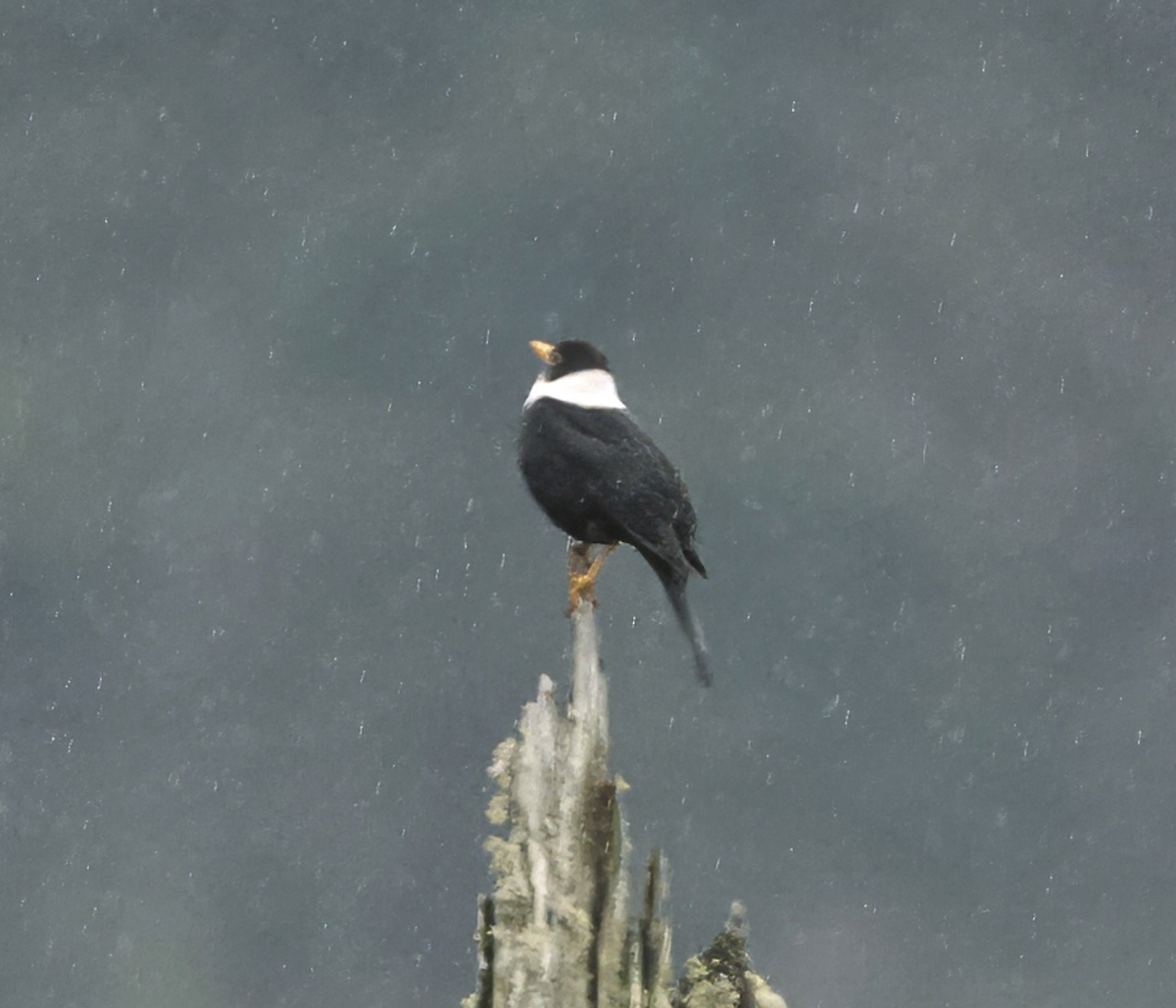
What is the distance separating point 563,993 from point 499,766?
195cm

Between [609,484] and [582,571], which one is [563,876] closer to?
[582,571]

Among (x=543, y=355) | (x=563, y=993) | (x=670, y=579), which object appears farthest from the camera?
(x=543, y=355)

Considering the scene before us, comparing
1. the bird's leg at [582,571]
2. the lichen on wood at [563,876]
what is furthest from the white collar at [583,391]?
the lichen on wood at [563,876]

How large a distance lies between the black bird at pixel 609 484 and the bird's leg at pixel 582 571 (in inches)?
1.6

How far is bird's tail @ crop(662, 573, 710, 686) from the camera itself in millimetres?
17109

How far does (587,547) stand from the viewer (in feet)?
60.5

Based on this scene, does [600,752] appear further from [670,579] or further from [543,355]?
[543,355]

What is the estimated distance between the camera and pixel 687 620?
1797cm

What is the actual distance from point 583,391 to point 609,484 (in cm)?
144

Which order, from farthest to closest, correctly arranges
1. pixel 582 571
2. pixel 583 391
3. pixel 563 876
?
pixel 583 391 → pixel 582 571 → pixel 563 876

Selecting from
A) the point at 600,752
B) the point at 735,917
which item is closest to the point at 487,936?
the point at 600,752

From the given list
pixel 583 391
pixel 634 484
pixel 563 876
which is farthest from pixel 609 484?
pixel 563 876

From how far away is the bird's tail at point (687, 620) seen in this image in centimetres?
1711

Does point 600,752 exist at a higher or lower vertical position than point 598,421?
lower
